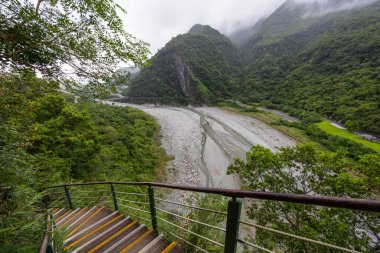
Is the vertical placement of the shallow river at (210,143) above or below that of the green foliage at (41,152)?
below

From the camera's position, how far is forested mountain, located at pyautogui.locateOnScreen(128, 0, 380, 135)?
32.9m

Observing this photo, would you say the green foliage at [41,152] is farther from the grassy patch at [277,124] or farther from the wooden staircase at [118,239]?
the grassy patch at [277,124]

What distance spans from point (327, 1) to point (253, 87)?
88.9 metres

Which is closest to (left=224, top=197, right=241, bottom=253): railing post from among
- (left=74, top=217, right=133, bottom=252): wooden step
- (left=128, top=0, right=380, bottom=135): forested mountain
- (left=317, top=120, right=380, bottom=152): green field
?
(left=74, top=217, right=133, bottom=252): wooden step

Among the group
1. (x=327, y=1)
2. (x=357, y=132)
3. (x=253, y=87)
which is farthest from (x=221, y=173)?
(x=327, y=1)

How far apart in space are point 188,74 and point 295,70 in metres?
33.5

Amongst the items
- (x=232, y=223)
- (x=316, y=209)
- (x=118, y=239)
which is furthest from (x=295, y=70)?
(x=232, y=223)

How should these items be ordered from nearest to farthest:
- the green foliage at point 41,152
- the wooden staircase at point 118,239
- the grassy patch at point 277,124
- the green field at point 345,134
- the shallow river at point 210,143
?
the green foliage at point 41,152
the wooden staircase at point 118,239
the shallow river at point 210,143
the green field at point 345,134
the grassy patch at point 277,124

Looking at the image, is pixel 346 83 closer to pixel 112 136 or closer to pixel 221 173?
pixel 221 173

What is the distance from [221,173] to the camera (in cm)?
1780

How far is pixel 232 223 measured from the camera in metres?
1.12

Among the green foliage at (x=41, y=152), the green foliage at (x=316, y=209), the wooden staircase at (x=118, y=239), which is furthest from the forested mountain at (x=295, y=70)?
the wooden staircase at (x=118, y=239)

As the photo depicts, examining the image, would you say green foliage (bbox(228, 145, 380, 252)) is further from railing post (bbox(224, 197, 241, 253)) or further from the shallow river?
railing post (bbox(224, 197, 241, 253))

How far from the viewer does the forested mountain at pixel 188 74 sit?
58.7 meters
